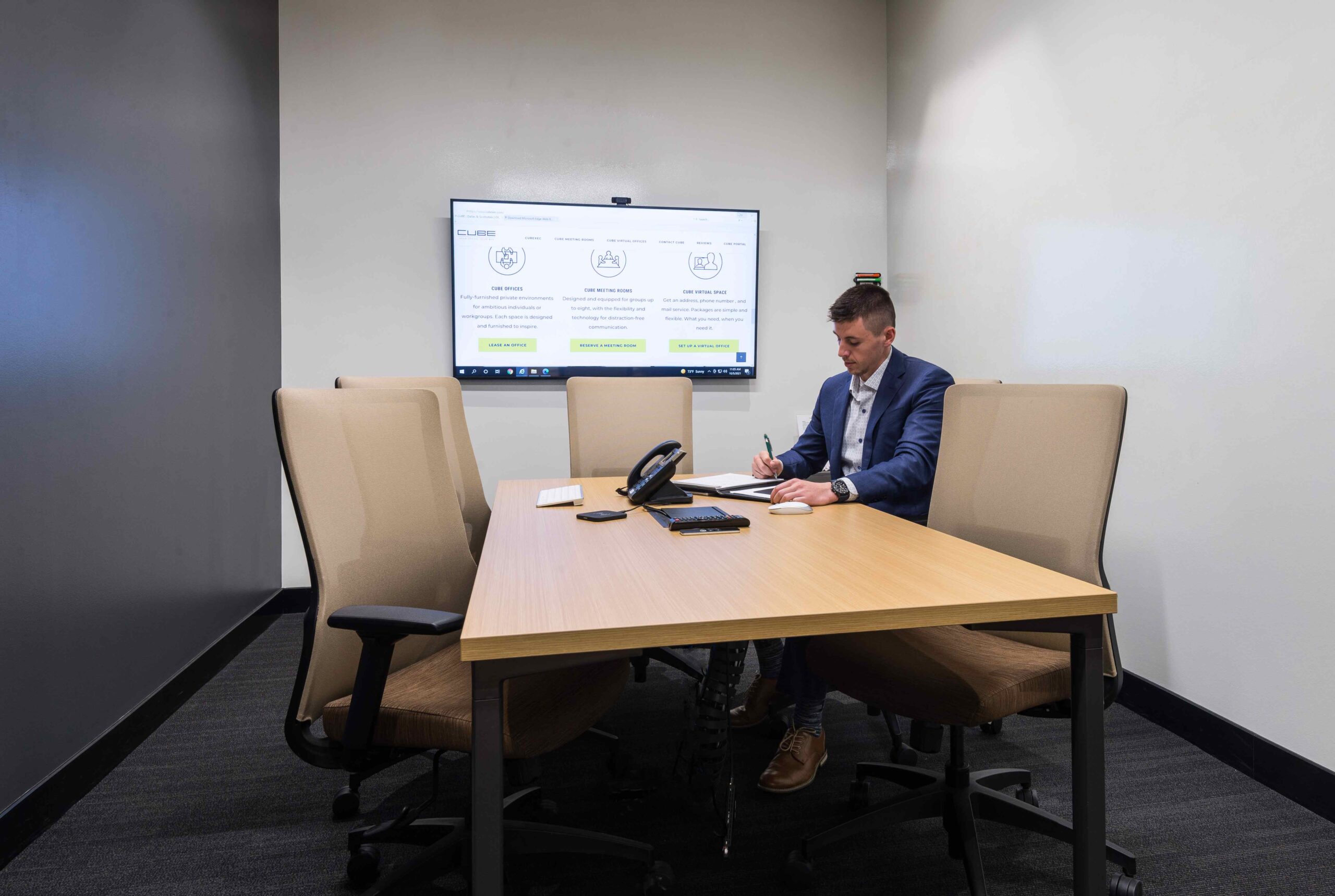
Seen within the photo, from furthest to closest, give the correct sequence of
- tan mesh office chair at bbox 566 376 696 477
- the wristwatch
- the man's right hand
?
1. tan mesh office chair at bbox 566 376 696 477
2. the man's right hand
3. the wristwatch

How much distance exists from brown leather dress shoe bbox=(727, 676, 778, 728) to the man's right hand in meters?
0.67

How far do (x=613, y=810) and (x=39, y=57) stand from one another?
2412 mm

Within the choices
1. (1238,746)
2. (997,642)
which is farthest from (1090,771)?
(1238,746)

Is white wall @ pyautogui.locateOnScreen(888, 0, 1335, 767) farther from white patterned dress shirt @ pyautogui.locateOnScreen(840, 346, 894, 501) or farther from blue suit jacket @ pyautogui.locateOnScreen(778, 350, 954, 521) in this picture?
white patterned dress shirt @ pyautogui.locateOnScreen(840, 346, 894, 501)

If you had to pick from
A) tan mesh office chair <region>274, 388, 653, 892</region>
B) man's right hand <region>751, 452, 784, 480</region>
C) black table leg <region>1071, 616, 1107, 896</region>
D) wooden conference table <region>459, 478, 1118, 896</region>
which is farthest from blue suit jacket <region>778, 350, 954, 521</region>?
tan mesh office chair <region>274, 388, 653, 892</region>

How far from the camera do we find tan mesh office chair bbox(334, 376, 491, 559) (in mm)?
2381

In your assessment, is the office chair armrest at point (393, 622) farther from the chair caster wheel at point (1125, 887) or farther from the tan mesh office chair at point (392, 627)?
the chair caster wheel at point (1125, 887)

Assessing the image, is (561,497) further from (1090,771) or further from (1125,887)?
(1125,887)

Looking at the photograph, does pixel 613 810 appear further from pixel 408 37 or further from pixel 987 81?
pixel 408 37

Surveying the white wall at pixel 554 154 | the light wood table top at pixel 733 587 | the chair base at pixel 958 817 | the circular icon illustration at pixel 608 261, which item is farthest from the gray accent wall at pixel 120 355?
the chair base at pixel 958 817

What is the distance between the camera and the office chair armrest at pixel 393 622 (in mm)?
1044

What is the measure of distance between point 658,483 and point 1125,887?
1.31m

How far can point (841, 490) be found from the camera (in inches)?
75.3

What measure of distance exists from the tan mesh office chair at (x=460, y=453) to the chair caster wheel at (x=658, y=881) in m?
1.21
